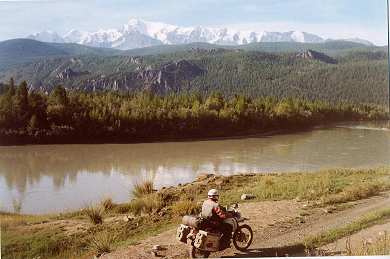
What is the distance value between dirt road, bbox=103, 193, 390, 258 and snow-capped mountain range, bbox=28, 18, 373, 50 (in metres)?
2.79

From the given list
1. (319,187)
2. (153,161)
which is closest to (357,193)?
(319,187)

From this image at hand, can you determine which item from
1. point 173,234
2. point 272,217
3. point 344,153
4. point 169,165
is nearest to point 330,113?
point 344,153

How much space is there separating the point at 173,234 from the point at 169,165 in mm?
5156

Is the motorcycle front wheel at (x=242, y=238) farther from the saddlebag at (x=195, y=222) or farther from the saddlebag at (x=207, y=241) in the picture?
the saddlebag at (x=195, y=222)

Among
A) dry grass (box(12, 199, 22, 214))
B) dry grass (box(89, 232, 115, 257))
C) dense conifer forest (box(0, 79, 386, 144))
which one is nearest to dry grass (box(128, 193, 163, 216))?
dry grass (box(89, 232, 115, 257))

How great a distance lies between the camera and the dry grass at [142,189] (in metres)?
9.89

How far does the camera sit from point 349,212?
28.6 ft

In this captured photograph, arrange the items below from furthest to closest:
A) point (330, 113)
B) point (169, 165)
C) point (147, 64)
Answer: point (169, 165)
point (330, 113)
point (147, 64)

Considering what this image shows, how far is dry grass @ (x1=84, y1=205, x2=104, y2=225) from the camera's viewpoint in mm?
8891

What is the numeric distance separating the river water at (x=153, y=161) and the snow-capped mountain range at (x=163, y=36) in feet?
7.95

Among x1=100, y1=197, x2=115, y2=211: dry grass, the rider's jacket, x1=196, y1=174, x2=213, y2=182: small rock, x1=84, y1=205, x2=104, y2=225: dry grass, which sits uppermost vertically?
the rider's jacket

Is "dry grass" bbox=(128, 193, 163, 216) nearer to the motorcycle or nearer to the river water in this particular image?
the river water

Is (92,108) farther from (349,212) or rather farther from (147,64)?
(349,212)

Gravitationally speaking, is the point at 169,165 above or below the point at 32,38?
below
